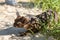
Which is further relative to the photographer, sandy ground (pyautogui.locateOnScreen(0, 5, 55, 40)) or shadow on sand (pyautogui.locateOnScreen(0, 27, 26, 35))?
shadow on sand (pyautogui.locateOnScreen(0, 27, 26, 35))

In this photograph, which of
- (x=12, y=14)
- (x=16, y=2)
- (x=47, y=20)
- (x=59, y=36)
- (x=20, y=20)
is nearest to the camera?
(x=59, y=36)

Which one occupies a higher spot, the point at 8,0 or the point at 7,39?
the point at 8,0

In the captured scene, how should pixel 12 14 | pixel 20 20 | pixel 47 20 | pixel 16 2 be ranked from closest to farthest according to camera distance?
pixel 47 20 < pixel 20 20 < pixel 12 14 < pixel 16 2

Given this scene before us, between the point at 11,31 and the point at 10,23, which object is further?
the point at 10,23

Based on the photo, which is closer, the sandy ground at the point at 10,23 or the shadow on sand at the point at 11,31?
the sandy ground at the point at 10,23

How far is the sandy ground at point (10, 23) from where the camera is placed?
280cm

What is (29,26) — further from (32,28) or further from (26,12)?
(26,12)

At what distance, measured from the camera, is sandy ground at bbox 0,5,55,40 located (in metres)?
2.80

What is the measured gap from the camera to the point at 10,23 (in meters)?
3.30

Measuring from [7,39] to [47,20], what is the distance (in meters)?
0.61

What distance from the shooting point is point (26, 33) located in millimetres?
2893

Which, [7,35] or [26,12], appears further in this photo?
[26,12]

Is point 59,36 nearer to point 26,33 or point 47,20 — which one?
point 47,20

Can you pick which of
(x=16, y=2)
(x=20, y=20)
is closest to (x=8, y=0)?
(x=16, y=2)
